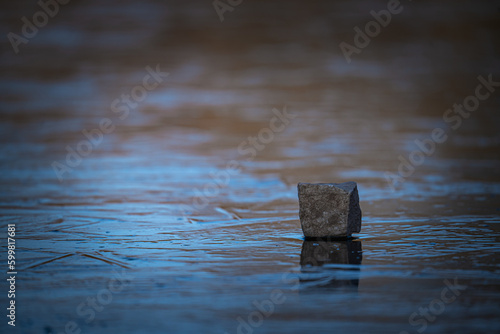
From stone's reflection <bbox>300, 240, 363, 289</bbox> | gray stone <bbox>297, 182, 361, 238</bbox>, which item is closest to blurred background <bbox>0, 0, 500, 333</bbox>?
stone's reflection <bbox>300, 240, 363, 289</bbox>

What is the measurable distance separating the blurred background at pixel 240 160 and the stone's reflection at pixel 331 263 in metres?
0.03

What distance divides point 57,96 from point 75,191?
406cm

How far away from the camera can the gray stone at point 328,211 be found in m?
3.65

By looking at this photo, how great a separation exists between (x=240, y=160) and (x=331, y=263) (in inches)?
172

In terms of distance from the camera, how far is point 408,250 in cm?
334

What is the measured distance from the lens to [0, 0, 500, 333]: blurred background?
2562mm

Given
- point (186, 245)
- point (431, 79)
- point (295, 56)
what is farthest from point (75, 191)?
point (431, 79)

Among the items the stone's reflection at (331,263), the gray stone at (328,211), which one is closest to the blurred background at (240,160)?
the stone's reflection at (331,263)

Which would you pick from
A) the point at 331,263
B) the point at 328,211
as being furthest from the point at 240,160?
the point at 331,263

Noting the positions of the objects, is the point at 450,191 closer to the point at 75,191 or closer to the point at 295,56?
the point at 75,191

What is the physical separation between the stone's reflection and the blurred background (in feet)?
0.09

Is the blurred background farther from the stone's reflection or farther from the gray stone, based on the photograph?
the gray stone

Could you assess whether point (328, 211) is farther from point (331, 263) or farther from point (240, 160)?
point (240, 160)

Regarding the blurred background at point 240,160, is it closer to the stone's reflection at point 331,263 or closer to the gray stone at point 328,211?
the stone's reflection at point 331,263
